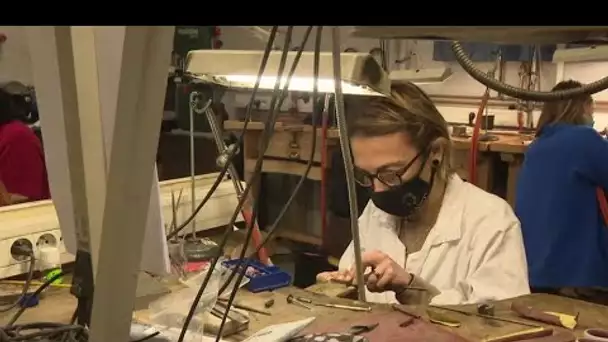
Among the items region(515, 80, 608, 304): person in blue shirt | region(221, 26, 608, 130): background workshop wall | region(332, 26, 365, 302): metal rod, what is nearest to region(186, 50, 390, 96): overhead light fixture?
region(332, 26, 365, 302): metal rod

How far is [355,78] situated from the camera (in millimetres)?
1016

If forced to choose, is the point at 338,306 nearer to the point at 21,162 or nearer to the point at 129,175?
the point at 129,175

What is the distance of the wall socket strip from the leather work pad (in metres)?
0.46

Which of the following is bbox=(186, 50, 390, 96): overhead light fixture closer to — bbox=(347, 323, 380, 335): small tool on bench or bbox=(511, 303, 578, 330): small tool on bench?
bbox=(347, 323, 380, 335): small tool on bench

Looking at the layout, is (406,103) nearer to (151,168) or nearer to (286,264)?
(151,168)

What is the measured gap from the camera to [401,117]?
195 cm

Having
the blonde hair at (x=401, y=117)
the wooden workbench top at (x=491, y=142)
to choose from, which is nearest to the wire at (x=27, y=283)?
the blonde hair at (x=401, y=117)

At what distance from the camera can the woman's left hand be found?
68.7 inches

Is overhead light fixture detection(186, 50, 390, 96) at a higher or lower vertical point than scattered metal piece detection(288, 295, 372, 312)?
higher

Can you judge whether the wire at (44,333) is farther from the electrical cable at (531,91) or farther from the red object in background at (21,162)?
the red object in background at (21,162)

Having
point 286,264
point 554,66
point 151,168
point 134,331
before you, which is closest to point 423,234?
point 134,331

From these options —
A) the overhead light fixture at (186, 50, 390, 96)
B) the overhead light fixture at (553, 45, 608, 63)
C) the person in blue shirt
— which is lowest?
the person in blue shirt

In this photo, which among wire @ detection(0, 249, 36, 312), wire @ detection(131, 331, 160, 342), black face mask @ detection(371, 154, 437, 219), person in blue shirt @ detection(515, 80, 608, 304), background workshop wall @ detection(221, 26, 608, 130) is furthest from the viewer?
background workshop wall @ detection(221, 26, 608, 130)

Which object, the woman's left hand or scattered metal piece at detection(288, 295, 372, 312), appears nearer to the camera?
scattered metal piece at detection(288, 295, 372, 312)
